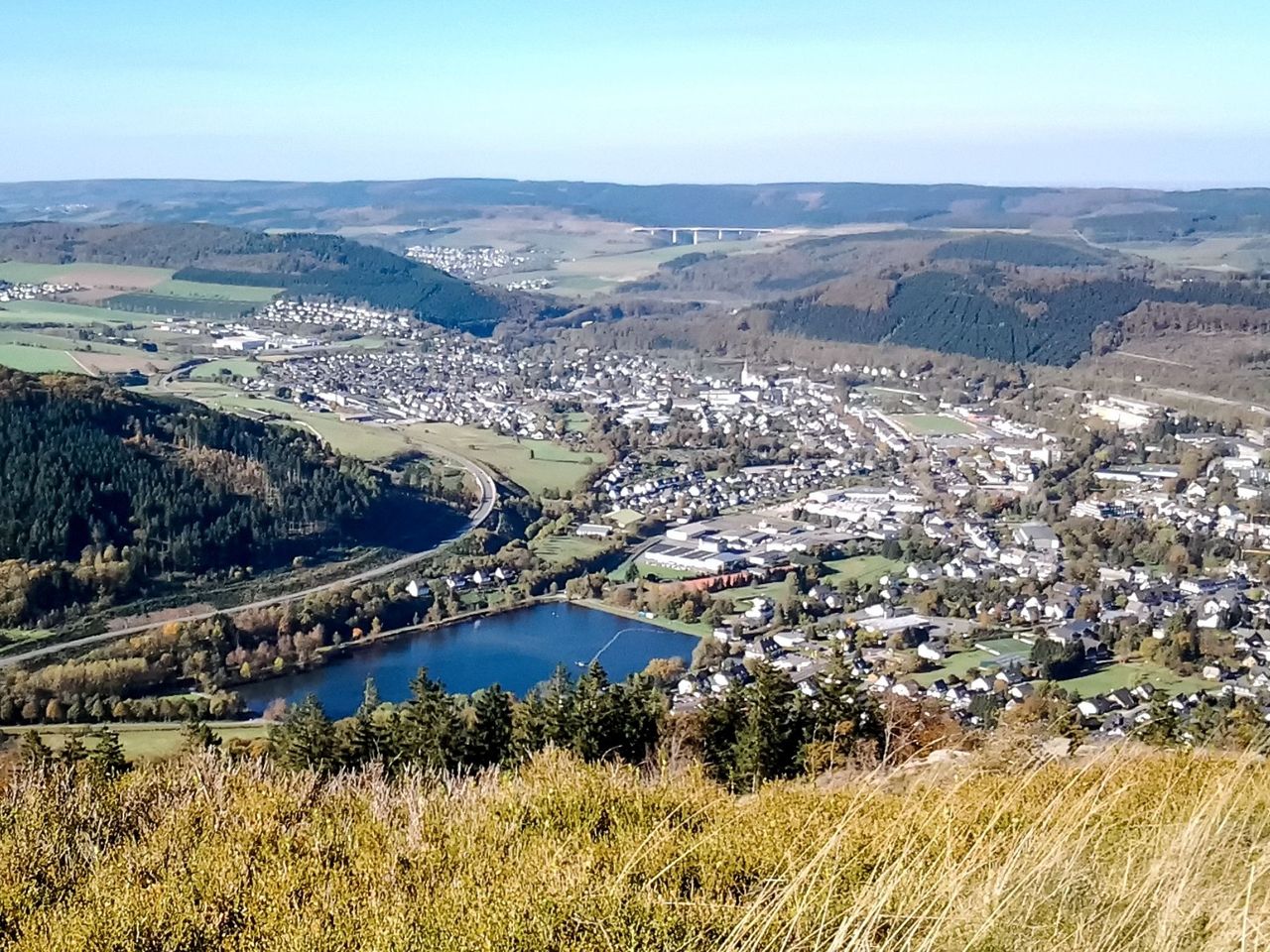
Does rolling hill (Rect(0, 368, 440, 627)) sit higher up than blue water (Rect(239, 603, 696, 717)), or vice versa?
rolling hill (Rect(0, 368, 440, 627))

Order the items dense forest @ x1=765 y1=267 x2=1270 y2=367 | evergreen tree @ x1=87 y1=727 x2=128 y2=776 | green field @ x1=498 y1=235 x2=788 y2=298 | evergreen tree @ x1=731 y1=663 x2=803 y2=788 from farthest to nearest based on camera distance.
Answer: green field @ x1=498 y1=235 x2=788 y2=298, dense forest @ x1=765 y1=267 x2=1270 y2=367, evergreen tree @ x1=731 y1=663 x2=803 y2=788, evergreen tree @ x1=87 y1=727 x2=128 y2=776

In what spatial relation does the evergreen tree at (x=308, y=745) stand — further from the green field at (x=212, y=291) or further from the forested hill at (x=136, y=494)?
the green field at (x=212, y=291)

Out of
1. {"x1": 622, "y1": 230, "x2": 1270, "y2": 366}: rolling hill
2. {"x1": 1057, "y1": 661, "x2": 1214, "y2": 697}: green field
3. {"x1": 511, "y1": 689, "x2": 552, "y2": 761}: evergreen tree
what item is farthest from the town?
{"x1": 622, "y1": 230, "x2": 1270, "y2": 366}: rolling hill

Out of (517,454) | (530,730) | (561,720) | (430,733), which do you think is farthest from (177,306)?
(561,720)

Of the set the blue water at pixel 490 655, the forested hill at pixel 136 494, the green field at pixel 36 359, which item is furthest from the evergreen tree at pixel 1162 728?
the green field at pixel 36 359

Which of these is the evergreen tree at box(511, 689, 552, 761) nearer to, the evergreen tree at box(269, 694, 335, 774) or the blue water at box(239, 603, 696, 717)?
the evergreen tree at box(269, 694, 335, 774)

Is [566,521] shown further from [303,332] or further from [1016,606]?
[303,332]

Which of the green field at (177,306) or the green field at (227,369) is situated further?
the green field at (177,306)
